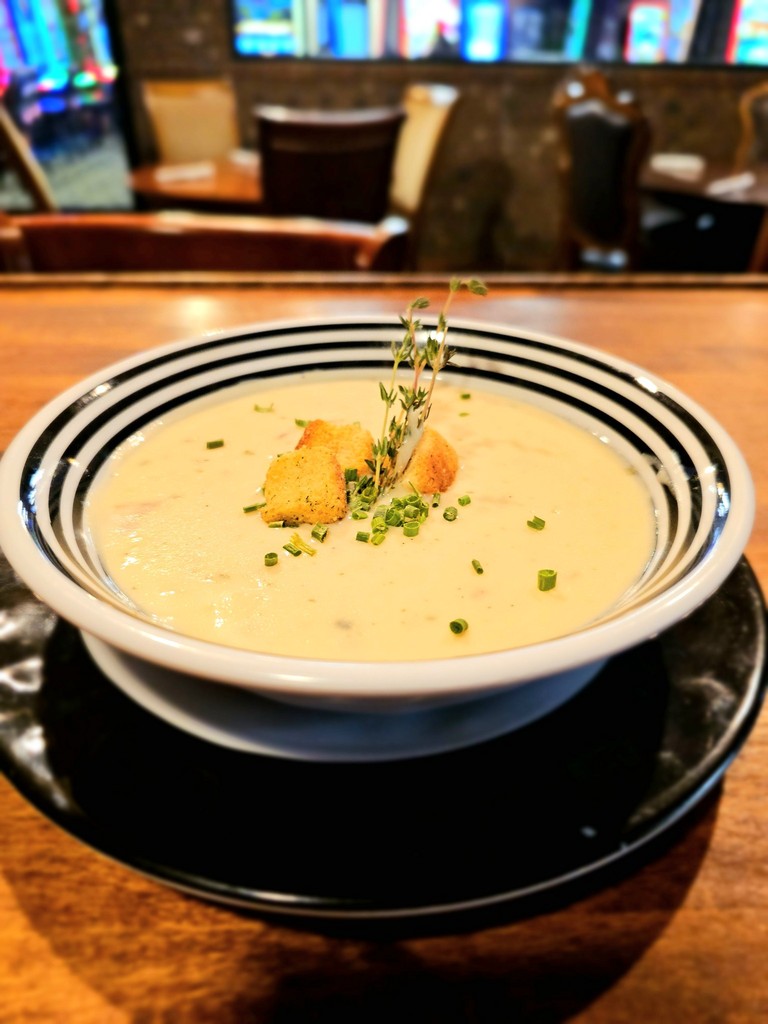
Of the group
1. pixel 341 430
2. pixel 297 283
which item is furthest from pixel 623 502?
pixel 297 283

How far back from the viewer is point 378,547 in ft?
3.03

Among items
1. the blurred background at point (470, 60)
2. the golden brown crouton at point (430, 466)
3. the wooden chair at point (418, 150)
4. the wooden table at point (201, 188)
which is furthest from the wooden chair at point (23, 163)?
the golden brown crouton at point (430, 466)

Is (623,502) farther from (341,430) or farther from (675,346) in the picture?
(675,346)

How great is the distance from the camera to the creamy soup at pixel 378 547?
0.82m

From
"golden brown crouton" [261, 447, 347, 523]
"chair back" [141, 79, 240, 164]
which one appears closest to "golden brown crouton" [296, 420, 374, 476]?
"golden brown crouton" [261, 447, 347, 523]

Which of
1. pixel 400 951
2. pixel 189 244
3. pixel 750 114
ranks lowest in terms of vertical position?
pixel 750 114

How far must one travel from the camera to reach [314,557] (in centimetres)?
91

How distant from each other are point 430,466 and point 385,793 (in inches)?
17.4

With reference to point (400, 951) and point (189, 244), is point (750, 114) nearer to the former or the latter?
point (189, 244)

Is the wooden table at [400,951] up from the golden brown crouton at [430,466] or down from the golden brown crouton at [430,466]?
down

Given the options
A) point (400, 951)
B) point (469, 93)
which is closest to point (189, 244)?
point (400, 951)

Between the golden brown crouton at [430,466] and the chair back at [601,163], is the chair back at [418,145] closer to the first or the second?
the chair back at [601,163]

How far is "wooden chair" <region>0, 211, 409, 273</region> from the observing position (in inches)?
91.1

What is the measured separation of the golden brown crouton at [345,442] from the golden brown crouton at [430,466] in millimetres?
61
